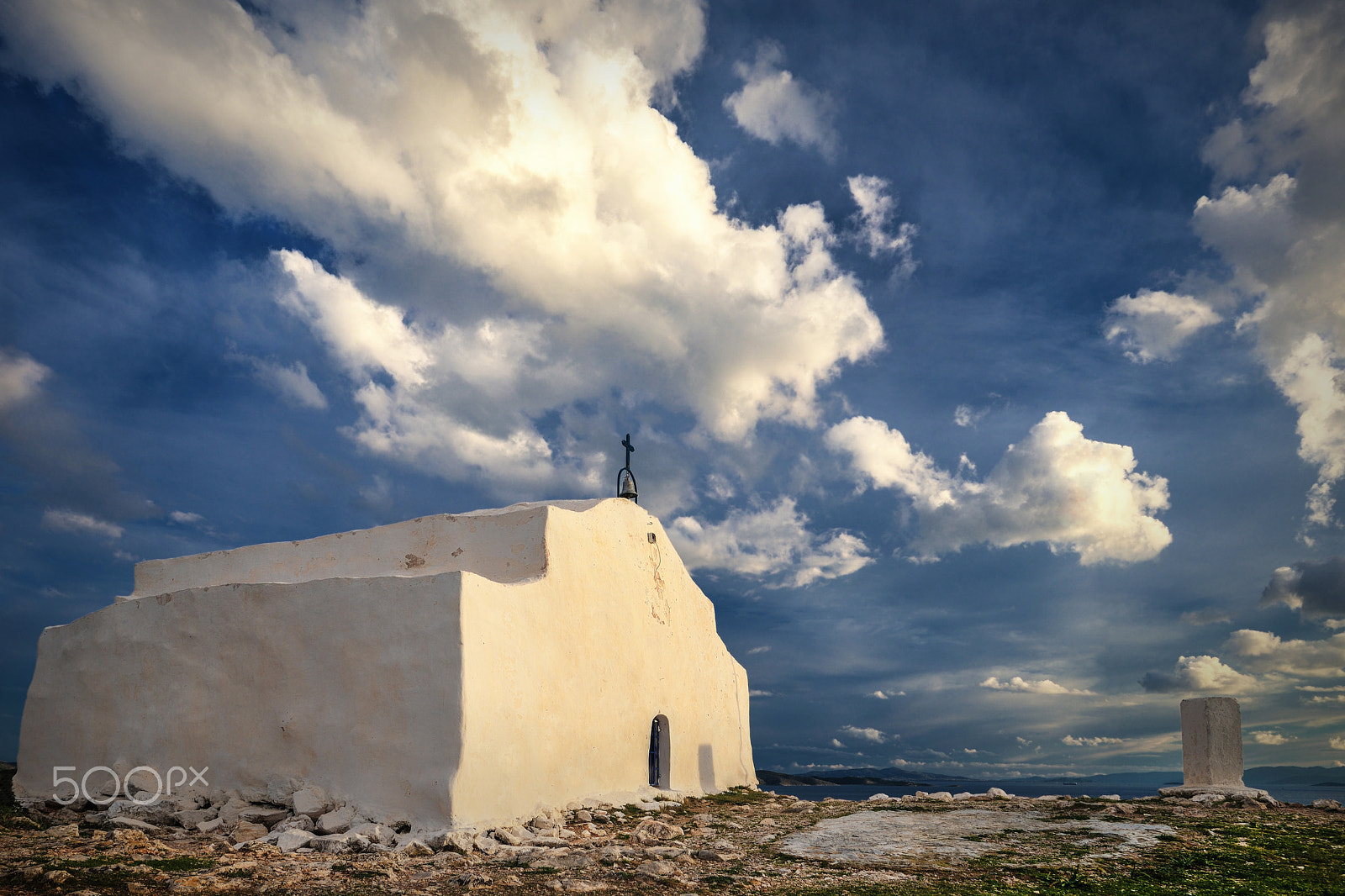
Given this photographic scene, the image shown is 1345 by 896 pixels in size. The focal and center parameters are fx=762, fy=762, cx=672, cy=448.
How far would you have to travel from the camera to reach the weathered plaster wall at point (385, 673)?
440 inches

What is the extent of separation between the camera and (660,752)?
61.7 ft

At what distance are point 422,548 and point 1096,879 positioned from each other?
11870 millimetres

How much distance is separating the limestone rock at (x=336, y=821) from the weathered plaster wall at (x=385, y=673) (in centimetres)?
27

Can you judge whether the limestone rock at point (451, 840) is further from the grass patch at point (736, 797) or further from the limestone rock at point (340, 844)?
the grass patch at point (736, 797)

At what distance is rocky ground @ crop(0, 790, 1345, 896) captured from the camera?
7852 mm

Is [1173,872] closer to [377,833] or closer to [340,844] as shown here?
[377,833]

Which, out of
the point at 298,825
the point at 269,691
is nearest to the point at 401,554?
the point at 269,691

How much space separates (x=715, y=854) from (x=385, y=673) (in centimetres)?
545

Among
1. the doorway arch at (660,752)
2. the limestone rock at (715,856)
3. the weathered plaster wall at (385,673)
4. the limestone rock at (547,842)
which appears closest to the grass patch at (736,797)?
the doorway arch at (660,752)

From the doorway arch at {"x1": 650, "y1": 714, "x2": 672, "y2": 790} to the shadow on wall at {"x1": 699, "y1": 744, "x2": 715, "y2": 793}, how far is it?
2347 millimetres

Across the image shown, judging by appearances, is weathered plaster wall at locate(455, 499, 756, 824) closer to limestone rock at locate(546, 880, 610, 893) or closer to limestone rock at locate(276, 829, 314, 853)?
limestone rock at locate(276, 829, 314, 853)

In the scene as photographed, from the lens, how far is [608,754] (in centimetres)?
1566

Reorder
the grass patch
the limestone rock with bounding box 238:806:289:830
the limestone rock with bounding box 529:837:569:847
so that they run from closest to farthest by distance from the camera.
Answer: the limestone rock with bounding box 529:837:569:847
the limestone rock with bounding box 238:806:289:830
the grass patch

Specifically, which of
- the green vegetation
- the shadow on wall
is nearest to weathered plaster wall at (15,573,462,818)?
the green vegetation
